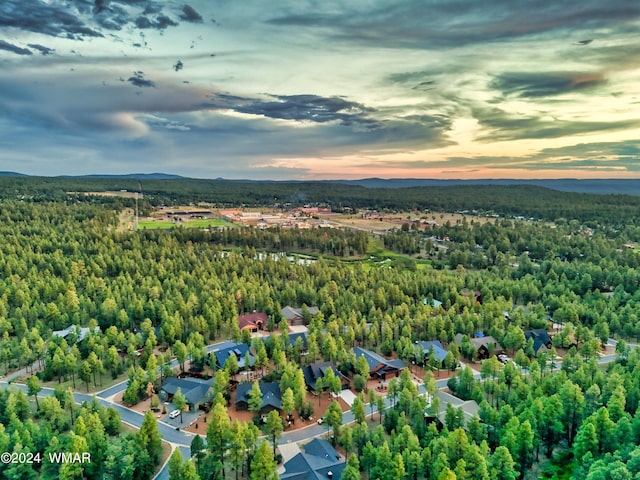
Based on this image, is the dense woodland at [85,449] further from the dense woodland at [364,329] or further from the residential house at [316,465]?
the residential house at [316,465]

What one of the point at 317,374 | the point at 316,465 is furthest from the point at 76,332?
the point at 316,465

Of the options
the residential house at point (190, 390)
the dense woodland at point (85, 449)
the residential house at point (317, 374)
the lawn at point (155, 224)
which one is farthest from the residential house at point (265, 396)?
the lawn at point (155, 224)

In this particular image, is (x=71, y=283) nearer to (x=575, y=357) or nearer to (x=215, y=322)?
(x=215, y=322)

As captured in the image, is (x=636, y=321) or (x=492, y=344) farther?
(x=636, y=321)

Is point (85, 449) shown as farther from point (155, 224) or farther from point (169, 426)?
point (155, 224)

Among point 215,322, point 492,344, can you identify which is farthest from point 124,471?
point 492,344

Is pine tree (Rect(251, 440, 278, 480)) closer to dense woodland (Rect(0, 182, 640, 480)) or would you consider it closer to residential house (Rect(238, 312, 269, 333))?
dense woodland (Rect(0, 182, 640, 480))

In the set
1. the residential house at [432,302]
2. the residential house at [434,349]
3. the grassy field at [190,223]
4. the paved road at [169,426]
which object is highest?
the grassy field at [190,223]
